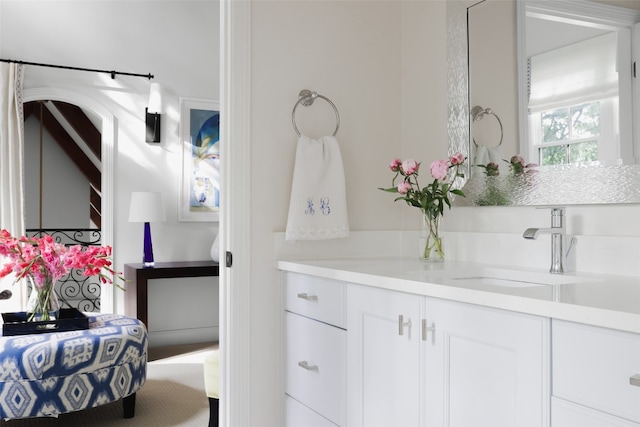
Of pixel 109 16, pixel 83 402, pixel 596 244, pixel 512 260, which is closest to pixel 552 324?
pixel 596 244

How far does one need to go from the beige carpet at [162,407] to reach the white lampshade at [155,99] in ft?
6.37

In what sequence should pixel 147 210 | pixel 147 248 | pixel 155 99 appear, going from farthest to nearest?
pixel 155 99
pixel 147 248
pixel 147 210

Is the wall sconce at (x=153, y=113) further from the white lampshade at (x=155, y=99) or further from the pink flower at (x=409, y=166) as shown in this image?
the pink flower at (x=409, y=166)

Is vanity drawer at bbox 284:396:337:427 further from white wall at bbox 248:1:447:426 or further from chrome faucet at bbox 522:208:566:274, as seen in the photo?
chrome faucet at bbox 522:208:566:274

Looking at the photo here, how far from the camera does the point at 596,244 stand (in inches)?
65.3

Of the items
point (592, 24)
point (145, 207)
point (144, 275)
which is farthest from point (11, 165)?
point (592, 24)

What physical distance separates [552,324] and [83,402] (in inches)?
93.8

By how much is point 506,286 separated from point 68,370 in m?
2.11

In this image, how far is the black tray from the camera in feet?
9.56

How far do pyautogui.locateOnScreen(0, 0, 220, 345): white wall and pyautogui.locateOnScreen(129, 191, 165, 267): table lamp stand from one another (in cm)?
20

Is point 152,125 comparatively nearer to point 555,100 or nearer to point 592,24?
point 555,100

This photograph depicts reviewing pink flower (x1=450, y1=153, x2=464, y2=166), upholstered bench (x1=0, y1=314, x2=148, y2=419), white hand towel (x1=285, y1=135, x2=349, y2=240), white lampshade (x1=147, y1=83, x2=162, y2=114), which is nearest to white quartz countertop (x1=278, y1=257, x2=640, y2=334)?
white hand towel (x1=285, y1=135, x2=349, y2=240)

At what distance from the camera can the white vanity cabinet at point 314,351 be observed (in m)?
1.90

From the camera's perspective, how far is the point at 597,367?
1052mm
